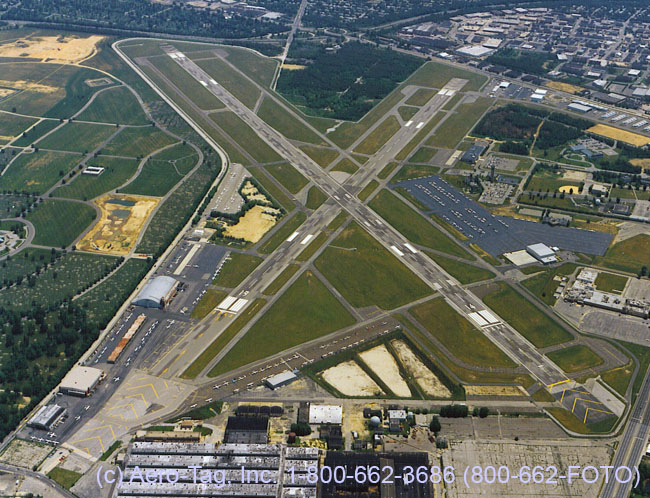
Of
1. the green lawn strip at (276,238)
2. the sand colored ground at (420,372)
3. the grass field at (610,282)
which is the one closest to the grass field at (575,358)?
the grass field at (610,282)

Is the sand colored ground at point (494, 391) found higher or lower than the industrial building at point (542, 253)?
lower

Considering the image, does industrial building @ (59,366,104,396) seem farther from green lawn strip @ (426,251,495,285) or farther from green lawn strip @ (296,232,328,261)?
green lawn strip @ (426,251,495,285)

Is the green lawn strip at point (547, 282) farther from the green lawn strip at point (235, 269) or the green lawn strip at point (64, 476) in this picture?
the green lawn strip at point (64, 476)

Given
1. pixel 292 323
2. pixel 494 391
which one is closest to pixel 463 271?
pixel 494 391

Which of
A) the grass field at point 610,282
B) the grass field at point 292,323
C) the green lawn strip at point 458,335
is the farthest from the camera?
the grass field at point 610,282

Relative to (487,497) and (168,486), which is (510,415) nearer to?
(487,497)

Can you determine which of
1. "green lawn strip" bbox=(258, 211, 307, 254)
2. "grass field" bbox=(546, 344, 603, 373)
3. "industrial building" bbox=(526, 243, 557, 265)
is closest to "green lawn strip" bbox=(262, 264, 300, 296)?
"green lawn strip" bbox=(258, 211, 307, 254)

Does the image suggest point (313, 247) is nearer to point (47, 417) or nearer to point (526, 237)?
point (526, 237)
